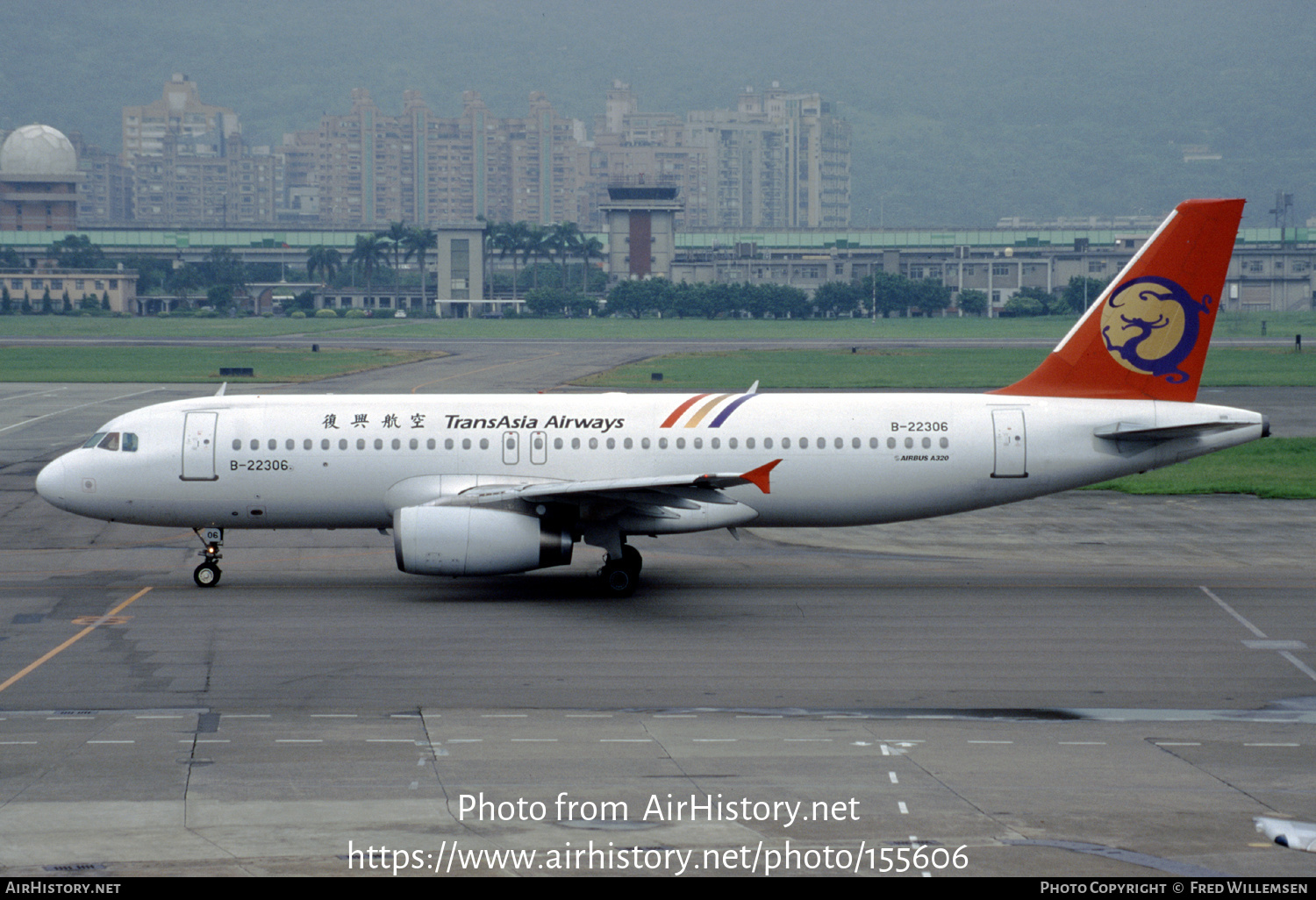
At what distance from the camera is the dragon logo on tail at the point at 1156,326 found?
32344 millimetres

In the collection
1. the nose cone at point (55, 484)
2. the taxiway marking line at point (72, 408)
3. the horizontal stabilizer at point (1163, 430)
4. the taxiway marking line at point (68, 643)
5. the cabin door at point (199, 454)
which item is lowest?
the taxiway marking line at point (68, 643)

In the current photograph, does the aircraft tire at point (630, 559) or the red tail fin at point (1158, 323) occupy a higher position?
the red tail fin at point (1158, 323)

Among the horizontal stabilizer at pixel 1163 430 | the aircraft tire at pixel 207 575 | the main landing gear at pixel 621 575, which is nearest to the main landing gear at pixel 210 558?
the aircraft tire at pixel 207 575

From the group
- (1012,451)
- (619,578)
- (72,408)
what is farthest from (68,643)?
(72,408)

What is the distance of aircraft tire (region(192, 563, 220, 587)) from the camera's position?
1249 inches

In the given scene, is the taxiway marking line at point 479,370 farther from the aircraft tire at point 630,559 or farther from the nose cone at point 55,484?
the aircraft tire at point 630,559

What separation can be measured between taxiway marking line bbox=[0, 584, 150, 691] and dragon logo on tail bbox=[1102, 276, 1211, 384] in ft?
76.7

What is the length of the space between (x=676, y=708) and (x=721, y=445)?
422 inches

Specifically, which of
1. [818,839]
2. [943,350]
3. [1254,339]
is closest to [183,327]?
[943,350]

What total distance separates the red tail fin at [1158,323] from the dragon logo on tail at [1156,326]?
0.07ft

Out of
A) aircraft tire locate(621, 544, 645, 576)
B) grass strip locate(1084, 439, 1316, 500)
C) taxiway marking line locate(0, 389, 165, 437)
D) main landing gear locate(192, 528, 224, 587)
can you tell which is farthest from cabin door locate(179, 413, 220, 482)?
taxiway marking line locate(0, 389, 165, 437)

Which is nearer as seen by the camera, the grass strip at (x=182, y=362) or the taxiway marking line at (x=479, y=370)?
the taxiway marking line at (x=479, y=370)

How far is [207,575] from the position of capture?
31766 mm

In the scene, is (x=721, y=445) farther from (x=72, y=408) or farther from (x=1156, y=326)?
(x=72, y=408)
